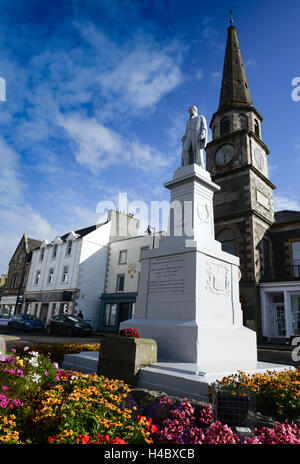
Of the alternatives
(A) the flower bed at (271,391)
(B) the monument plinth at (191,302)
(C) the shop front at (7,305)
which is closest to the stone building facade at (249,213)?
(B) the monument plinth at (191,302)

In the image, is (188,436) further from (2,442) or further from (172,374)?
(172,374)

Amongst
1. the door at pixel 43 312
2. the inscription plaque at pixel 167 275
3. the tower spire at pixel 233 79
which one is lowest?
the door at pixel 43 312

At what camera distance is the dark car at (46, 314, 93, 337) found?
20913mm

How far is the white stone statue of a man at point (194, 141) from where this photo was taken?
9.23 m

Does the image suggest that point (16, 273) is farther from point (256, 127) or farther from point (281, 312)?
point (256, 127)

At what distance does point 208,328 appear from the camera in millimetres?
6359

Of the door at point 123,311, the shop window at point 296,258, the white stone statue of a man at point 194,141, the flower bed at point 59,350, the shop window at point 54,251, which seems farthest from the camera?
the shop window at point 54,251

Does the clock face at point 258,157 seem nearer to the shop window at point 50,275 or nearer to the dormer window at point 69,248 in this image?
the dormer window at point 69,248

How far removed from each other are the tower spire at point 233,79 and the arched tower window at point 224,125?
126 centimetres

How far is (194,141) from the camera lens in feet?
30.8

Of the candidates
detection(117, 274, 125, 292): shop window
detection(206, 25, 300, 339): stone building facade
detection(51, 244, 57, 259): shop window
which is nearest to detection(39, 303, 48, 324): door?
detection(51, 244, 57, 259): shop window

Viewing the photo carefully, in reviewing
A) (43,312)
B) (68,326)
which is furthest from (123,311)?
(43,312)

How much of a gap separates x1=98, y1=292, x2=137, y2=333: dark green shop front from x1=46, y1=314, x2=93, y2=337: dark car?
667cm
